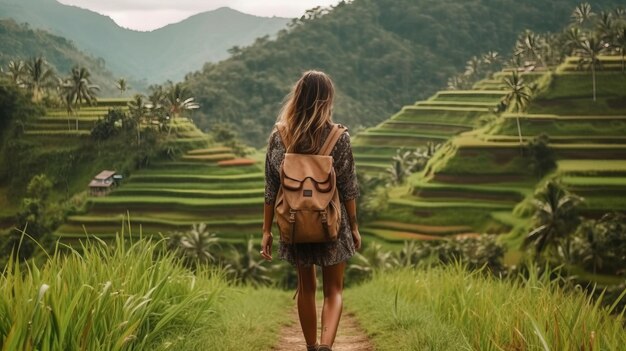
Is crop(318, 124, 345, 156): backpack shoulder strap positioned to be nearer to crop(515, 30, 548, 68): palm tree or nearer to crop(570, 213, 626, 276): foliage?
crop(570, 213, 626, 276): foliage

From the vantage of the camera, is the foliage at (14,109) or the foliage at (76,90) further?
the foliage at (76,90)

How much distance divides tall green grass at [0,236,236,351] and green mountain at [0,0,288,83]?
89926 millimetres

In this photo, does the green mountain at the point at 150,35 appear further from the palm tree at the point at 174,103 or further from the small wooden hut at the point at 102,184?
the small wooden hut at the point at 102,184

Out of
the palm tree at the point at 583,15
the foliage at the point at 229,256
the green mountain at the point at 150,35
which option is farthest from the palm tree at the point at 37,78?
the green mountain at the point at 150,35

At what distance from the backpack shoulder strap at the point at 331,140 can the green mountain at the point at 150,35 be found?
90.4m

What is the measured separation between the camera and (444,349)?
2.84 meters

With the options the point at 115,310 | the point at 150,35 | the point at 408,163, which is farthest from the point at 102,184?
the point at 150,35

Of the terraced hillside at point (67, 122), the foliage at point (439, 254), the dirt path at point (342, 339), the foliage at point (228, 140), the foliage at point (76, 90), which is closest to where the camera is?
the dirt path at point (342, 339)

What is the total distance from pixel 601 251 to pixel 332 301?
2299cm

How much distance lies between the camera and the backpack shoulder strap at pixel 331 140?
2.73 m

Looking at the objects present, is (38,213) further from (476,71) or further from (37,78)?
(476,71)

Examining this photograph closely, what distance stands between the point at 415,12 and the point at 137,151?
5162cm

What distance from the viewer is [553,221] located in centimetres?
2612

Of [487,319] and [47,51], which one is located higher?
[47,51]
